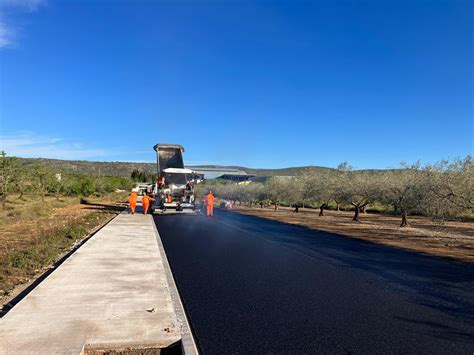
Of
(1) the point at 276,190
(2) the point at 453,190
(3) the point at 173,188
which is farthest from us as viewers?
(1) the point at 276,190

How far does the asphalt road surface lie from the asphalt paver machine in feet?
46.2

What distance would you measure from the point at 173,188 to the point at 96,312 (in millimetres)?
20804

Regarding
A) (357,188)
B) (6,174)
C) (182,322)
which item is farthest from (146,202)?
(182,322)

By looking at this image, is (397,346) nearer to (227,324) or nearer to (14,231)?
(227,324)

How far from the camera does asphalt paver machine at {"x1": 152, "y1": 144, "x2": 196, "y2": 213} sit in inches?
1017

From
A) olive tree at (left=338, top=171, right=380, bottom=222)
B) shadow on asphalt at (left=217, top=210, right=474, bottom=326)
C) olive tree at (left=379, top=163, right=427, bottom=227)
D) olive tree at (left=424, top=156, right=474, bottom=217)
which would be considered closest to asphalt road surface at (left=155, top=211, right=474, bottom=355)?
shadow on asphalt at (left=217, top=210, right=474, bottom=326)

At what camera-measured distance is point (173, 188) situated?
26.1 meters

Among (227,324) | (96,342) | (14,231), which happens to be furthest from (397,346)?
(14,231)

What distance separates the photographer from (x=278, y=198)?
49.5 meters

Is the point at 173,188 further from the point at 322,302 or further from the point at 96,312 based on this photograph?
the point at 96,312

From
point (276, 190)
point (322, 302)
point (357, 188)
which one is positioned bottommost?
point (322, 302)

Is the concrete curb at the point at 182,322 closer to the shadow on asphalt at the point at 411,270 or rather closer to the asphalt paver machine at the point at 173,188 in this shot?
the shadow on asphalt at the point at 411,270

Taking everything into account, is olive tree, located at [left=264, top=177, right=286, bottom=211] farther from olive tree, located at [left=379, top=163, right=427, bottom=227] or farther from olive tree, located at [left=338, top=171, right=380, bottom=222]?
olive tree, located at [left=379, top=163, right=427, bottom=227]

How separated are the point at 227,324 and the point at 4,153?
94.9 feet
